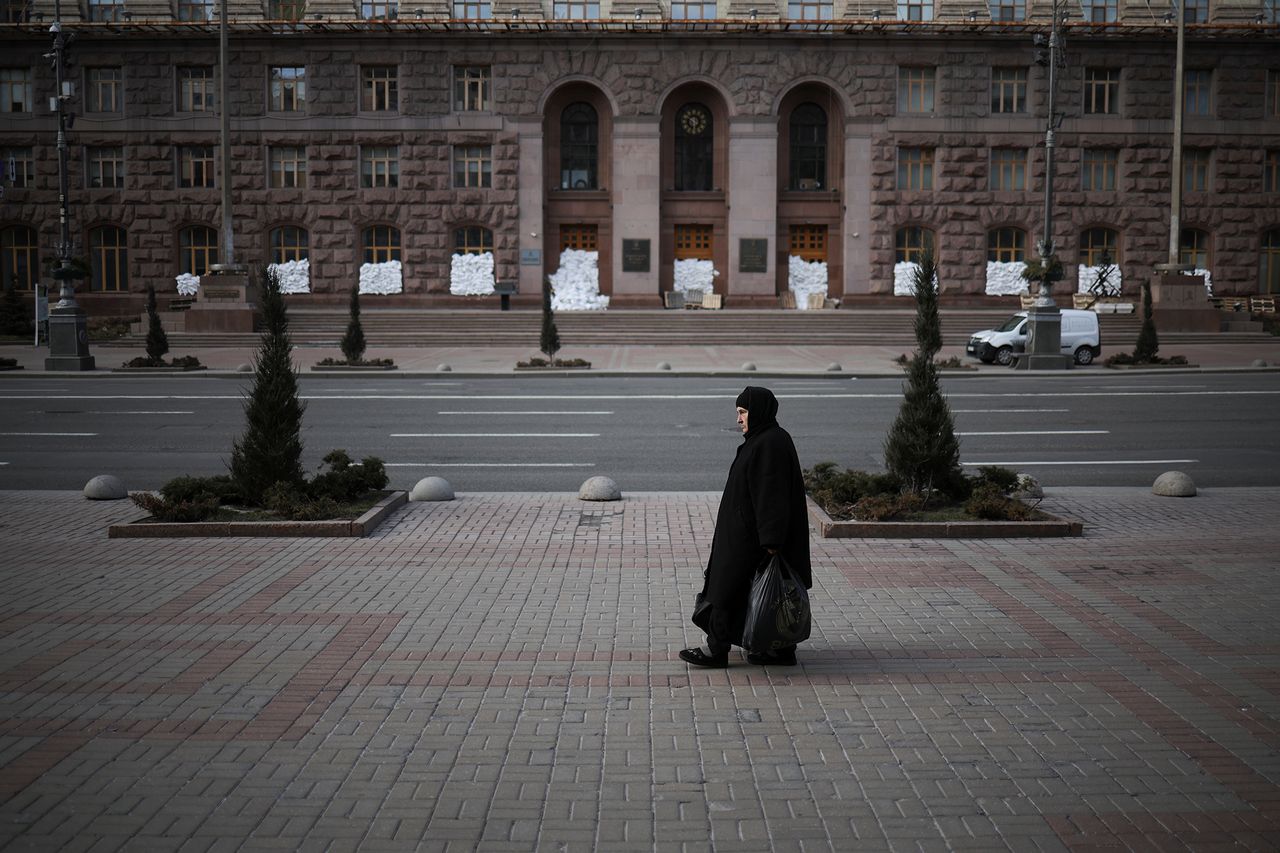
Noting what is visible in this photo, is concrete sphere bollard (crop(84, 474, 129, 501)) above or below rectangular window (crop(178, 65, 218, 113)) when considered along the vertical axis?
below

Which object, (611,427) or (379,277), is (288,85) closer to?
(379,277)

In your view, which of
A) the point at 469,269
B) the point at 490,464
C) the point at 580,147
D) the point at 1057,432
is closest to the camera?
the point at 490,464

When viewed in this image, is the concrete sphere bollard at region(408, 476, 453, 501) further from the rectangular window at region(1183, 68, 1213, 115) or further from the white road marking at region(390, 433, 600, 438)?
the rectangular window at region(1183, 68, 1213, 115)

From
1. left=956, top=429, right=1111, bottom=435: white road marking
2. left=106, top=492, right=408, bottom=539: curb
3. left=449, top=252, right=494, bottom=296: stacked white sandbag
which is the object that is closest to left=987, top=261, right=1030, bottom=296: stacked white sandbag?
left=449, top=252, right=494, bottom=296: stacked white sandbag

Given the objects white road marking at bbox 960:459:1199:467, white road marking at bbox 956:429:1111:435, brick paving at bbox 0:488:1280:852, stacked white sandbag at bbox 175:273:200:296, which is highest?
stacked white sandbag at bbox 175:273:200:296

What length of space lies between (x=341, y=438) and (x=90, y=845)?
14.8 m

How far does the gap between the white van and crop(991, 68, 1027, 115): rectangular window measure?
1576cm

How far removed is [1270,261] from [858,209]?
56.5ft

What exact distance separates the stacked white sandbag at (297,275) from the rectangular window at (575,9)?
556 inches

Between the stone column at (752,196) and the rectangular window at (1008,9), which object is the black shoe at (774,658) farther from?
the rectangular window at (1008,9)

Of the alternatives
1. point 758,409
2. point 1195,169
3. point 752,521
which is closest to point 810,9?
point 1195,169

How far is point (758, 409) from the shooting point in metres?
7.65

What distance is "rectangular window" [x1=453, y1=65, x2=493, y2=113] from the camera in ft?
158

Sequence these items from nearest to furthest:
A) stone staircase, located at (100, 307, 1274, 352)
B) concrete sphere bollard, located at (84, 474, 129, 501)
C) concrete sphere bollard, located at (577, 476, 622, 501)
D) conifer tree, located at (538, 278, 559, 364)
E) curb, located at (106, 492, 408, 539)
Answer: curb, located at (106, 492, 408, 539) → concrete sphere bollard, located at (577, 476, 622, 501) → concrete sphere bollard, located at (84, 474, 129, 501) → conifer tree, located at (538, 278, 559, 364) → stone staircase, located at (100, 307, 1274, 352)
